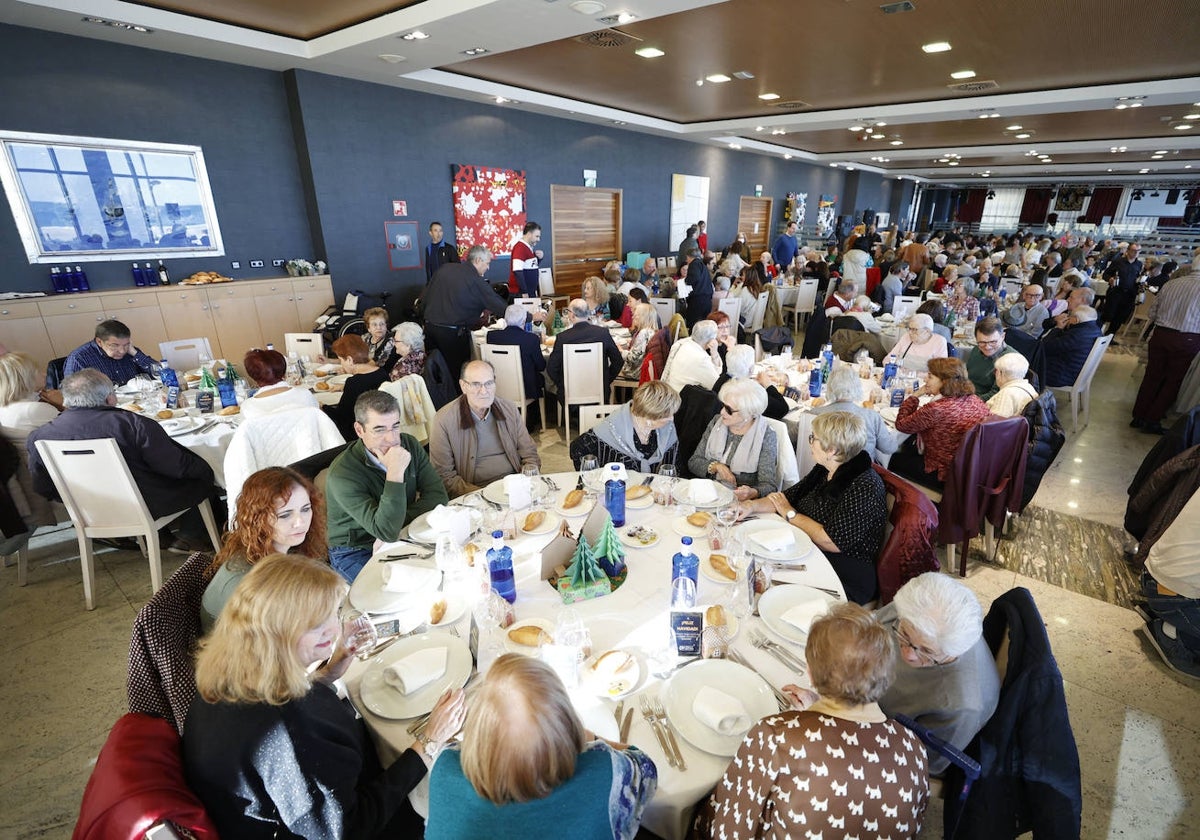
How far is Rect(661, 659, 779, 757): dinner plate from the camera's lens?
4.45 ft

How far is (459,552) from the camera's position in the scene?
78.1 inches

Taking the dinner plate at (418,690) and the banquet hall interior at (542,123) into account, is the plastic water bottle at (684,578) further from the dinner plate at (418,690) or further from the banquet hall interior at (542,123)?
the banquet hall interior at (542,123)

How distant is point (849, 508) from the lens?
7.48 ft

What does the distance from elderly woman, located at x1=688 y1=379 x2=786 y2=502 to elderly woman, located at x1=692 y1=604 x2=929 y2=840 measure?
150cm

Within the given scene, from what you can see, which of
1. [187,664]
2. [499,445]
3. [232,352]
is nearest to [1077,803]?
[187,664]

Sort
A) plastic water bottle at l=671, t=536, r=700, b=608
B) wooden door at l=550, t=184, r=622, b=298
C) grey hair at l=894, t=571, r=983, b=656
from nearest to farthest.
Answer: grey hair at l=894, t=571, r=983, b=656 < plastic water bottle at l=671, t=536, r=700, b=608 < wooden door at l=550, t=184, r=622, b=298

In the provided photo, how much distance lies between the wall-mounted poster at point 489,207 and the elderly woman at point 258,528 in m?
6.72

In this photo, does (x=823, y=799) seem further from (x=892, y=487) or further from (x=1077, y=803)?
(x=892, y=487)

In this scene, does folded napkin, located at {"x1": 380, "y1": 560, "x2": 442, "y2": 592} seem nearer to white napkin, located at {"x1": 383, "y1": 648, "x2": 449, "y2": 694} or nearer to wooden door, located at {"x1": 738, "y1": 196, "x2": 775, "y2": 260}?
white napkin, located at {"x1": 383, "y1": 648, "x2": 449, "y2": 694}

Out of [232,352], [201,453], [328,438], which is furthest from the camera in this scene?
[232,352]

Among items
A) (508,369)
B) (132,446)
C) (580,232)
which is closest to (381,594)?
(132,446)

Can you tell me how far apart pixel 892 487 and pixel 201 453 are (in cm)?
382

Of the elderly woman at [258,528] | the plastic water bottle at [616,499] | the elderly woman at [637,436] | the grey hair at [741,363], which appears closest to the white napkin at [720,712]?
the plastic water bottle at [616,499]

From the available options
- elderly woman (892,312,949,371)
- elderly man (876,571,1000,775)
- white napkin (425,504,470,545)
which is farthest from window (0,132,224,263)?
elderly man (876,571,1000,775)
